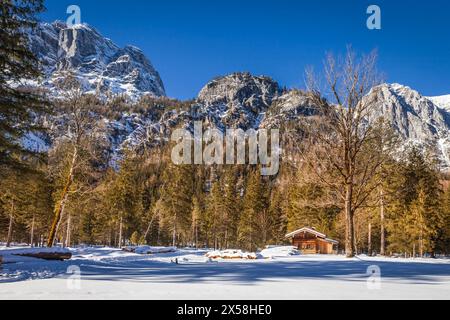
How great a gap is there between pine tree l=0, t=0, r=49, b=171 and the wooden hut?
4036 cm

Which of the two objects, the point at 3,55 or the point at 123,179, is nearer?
the point at 3,55

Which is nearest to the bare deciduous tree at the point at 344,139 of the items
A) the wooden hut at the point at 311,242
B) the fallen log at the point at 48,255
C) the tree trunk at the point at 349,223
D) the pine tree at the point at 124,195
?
the tree trunk at the point at 349,223

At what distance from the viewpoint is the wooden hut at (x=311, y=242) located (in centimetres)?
5134

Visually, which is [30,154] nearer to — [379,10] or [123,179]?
[379,10]

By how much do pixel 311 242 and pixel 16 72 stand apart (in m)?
44.0

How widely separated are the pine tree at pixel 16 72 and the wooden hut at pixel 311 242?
40.4m

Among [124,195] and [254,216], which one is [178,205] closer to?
[124,195]

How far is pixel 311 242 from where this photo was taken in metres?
52.3

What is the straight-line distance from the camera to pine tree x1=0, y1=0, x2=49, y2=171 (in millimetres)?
17531

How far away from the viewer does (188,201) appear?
76.7m

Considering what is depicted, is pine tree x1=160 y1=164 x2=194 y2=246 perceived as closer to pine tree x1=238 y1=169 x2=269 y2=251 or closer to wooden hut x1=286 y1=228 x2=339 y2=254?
pine tree x1=238 y1=169 x2=269 y2=251

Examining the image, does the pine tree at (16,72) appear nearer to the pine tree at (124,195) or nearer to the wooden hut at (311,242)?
the wooden hut at (311,242)
